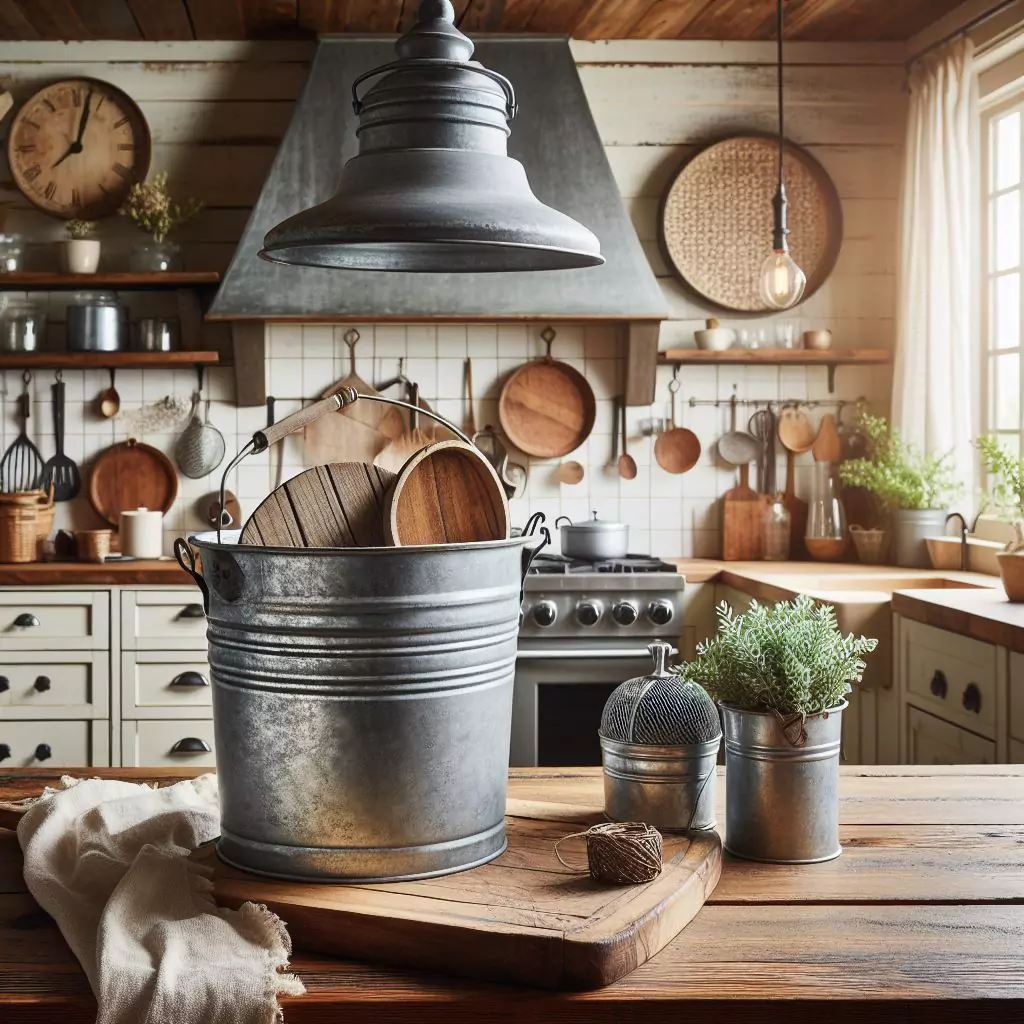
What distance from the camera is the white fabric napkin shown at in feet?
3.01

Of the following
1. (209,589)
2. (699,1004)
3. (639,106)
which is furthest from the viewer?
(639,106)

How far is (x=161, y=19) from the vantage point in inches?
160

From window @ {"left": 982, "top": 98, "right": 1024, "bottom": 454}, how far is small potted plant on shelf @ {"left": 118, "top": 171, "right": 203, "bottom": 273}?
8.79ft

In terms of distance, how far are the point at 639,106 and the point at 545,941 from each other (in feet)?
12.8

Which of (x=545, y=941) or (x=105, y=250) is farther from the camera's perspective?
(x=105, y=250)

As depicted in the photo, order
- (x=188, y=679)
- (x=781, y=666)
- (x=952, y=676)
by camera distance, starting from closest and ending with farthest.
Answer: (x=781, y=666) → (x=952, y=676) → (x=188, y=679)

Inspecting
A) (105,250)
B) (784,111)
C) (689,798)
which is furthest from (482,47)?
(689,798)

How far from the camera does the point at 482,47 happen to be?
13.5 feet

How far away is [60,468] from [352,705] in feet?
11.6

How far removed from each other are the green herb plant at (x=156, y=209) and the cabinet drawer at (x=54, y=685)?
4.78 ft

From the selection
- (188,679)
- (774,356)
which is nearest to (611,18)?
(774,356)

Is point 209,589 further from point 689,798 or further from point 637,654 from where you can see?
point 637,654

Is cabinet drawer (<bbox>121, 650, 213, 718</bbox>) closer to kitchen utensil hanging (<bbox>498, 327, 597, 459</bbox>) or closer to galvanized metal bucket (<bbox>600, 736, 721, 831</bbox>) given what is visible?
kitchen utensil hanging (<bbox>498, 327, 597, 459</bbox>)

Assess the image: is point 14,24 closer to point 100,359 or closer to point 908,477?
point 100,359
